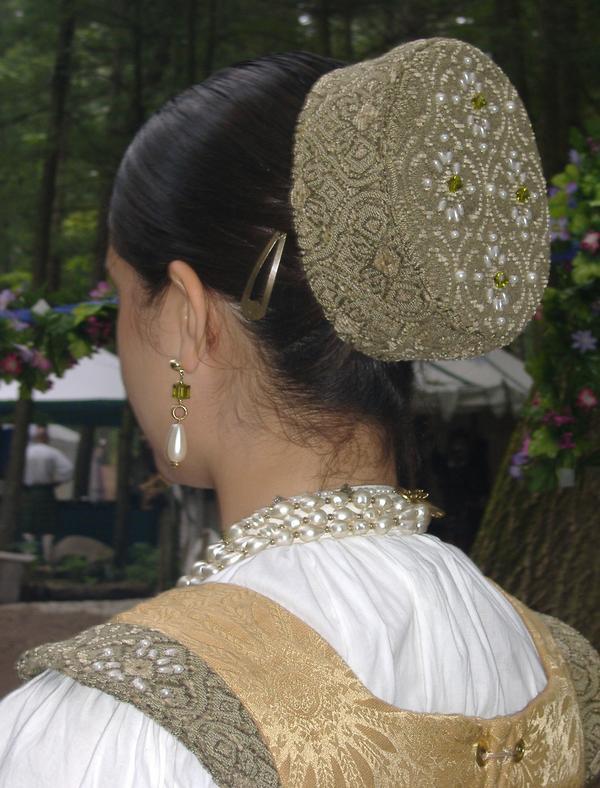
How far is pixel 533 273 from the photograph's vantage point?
123 centimetres

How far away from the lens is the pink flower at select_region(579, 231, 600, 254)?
2947 mm

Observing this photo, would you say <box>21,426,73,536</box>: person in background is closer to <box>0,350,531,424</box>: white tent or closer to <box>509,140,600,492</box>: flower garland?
<box>0,350,531,424</box>: white tent

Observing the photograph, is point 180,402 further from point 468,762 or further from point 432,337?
point 468,762

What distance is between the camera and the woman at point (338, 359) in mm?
1037

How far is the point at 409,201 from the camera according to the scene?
1106 mm

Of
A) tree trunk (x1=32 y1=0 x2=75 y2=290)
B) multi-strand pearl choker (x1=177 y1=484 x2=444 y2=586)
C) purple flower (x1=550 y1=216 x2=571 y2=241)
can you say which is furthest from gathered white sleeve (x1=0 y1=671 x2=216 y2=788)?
tree trunk (x1=32 y1=0 x2=75 y2=290)

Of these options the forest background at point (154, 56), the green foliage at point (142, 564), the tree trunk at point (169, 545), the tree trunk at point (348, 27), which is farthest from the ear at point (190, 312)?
the green foliage at point (142, 564)

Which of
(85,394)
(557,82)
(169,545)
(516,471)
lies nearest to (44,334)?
(516,471)

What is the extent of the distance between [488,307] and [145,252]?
14.9 inches

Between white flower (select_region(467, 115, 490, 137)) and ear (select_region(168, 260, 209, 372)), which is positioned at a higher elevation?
white flower (select_region(467, 115, 490, 137))

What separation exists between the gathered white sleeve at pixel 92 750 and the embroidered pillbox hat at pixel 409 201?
45 cm

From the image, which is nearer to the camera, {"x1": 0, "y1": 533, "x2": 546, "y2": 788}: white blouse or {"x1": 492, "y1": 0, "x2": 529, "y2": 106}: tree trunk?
{"x1": 0, "y1": 533, "x2": 546, "y2": 788}: white blouse

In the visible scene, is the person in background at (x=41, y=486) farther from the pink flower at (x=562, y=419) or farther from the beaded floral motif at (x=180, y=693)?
the beaded floral motif at (x=180, y=693)

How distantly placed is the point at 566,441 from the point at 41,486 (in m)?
8.37
